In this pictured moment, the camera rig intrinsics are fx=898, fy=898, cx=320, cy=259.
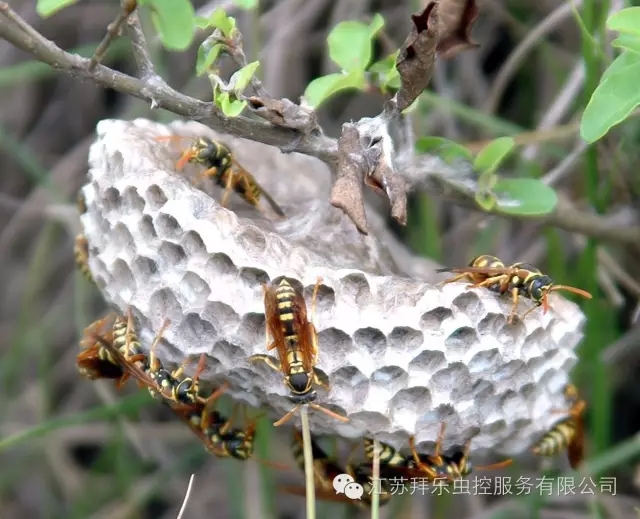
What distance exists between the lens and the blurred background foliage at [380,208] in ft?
8.98

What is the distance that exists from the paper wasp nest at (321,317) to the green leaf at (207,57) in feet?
0.72

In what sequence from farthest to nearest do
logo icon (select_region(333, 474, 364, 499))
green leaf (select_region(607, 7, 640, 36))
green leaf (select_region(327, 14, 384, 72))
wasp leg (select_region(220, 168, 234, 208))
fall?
logo icon (select_region(333, 474, 364, 499)), wasp leg (select_region(220, 168, 234, 208)), green leaf (select_region(327, 14, 384, 72)), green leaf (select_region(607, 7, 640, 36))

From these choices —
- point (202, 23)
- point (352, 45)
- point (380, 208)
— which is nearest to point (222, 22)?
point (202, 23)

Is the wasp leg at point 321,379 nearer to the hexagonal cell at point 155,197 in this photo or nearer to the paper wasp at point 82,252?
the hexagonal cell at point 155,197

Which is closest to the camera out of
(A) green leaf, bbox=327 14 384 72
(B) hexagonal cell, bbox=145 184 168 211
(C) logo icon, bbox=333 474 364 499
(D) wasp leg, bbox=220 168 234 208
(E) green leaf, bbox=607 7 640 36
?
(E) green leaf, bbox=607 7 640 36

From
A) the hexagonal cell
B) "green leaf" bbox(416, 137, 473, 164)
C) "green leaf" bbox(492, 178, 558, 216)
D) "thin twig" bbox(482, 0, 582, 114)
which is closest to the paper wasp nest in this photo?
the hexagonal cell

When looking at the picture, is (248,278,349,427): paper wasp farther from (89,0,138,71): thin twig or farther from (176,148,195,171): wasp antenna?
(89,0,138,71): thin twig

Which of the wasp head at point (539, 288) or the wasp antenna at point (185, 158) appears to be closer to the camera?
the wasp head at point (539, 288)

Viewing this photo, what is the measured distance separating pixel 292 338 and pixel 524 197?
689mm

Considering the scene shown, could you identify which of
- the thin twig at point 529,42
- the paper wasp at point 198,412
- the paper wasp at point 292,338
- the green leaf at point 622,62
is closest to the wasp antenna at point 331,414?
the paper wasp at point 292,338

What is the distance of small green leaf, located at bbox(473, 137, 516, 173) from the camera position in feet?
6.46

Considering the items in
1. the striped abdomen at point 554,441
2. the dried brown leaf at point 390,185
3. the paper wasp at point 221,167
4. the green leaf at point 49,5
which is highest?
the paper wasp at point 221,167

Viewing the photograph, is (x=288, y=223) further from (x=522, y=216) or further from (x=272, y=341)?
(x=522, y=216)

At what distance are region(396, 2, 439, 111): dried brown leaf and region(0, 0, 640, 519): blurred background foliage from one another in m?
0.94
